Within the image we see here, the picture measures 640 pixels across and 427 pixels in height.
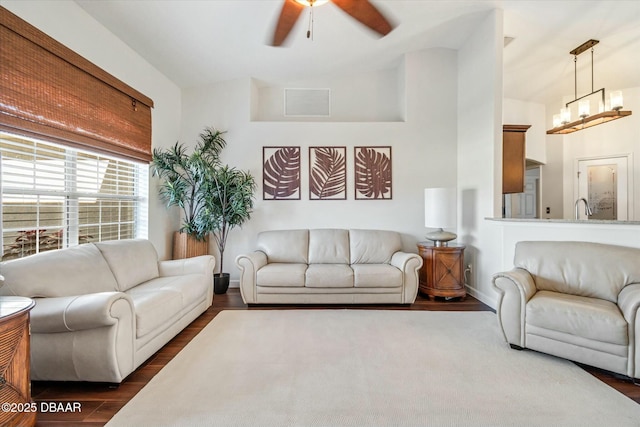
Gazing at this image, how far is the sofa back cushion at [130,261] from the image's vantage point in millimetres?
2678

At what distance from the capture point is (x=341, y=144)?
14.8 feet

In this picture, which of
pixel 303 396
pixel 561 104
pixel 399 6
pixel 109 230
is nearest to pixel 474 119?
pixel 399 6

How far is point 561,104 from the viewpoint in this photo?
576 cm

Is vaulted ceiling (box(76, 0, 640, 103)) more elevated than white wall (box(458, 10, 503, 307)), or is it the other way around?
vaulted ceiling (box(76, 0, 640, 103))

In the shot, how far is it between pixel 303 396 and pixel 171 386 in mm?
872

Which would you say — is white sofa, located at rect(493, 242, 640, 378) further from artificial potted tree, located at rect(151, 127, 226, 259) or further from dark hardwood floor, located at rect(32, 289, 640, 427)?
artificial potted tree, located at rect(151, 127, 226, 259)

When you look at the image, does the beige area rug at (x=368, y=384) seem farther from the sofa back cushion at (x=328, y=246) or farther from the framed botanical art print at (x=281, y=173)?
the framed botanical art print at (x=281, y=173)

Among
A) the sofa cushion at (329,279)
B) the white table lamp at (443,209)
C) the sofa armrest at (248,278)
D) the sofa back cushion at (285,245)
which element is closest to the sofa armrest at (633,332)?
the white table lamp at (443,209)

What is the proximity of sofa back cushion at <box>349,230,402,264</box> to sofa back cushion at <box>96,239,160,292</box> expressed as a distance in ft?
7.93

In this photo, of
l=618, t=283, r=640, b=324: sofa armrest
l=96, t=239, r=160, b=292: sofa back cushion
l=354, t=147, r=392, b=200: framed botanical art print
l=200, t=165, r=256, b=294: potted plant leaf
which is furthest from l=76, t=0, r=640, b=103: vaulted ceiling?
l=618, t=283, r=640, b=324: sofa armrest

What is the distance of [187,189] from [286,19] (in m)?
2.66

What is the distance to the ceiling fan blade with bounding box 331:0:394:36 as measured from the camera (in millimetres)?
2156

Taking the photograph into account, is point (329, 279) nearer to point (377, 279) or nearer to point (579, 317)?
point (377, 279)

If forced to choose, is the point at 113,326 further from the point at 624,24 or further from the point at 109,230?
the point at 624,24
